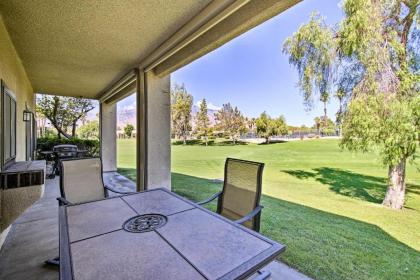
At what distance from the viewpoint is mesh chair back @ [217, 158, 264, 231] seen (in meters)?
2.15

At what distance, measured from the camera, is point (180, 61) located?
3.43 m

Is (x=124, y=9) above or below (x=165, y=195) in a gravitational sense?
above

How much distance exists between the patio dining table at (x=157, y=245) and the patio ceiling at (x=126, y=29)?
78.2 inches

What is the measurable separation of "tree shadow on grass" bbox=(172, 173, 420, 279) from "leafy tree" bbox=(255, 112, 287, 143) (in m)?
19.5

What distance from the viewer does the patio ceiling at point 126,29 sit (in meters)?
2.30

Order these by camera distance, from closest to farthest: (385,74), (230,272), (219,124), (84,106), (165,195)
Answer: (230,272), (165,195), (385,74), (84,106), (219,124)

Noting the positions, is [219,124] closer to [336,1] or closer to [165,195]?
[336,1]

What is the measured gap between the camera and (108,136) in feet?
27.1

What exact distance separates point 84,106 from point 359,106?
558 inches

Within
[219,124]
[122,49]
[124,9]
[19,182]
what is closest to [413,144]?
[124,9]

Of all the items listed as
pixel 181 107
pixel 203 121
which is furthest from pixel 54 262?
pixel 203 121

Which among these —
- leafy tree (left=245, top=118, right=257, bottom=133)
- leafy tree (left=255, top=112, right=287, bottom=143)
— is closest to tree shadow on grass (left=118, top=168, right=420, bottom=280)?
leafy tree (left=255, top=112, right=287, bottom=143)

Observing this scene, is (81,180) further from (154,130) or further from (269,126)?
(269,126)

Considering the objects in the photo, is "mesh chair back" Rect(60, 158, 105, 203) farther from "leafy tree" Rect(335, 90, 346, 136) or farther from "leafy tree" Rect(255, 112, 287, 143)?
"leafy tree" Rect(255, 112, 287, 143)
